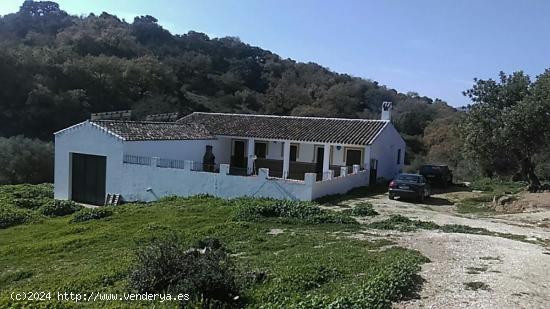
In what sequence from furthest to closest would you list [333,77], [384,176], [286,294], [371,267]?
[333,77] < [384,176] < [371,267] < [286,294]

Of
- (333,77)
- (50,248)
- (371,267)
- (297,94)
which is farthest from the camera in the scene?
(333,77)

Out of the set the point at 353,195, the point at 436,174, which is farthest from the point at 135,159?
the point at 436,174

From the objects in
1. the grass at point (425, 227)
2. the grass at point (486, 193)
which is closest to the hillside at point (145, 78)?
the grass at point (486, 193)

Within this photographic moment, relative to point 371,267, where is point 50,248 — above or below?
below

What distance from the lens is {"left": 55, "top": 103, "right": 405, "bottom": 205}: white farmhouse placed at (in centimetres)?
2294

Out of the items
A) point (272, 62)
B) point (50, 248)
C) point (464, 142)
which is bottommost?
point (50, 248)

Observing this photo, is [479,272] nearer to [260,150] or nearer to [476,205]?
[476,205]

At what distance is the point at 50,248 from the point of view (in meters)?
14.0

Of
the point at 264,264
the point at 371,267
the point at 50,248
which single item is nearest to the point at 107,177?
the point at 50,248

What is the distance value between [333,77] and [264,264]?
70.8 m

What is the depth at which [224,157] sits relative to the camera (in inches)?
1273

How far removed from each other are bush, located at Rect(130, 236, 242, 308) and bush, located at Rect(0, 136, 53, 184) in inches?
1124

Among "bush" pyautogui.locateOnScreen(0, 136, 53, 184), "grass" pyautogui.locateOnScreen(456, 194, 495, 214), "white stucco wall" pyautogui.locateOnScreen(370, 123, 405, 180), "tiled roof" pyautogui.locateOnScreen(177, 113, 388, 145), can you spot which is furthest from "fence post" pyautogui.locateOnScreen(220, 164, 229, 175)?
"bush" pyautogui.locateOnScreen(0, 136, 53, 184)

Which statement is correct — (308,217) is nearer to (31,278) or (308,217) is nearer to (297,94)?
(31,278)
